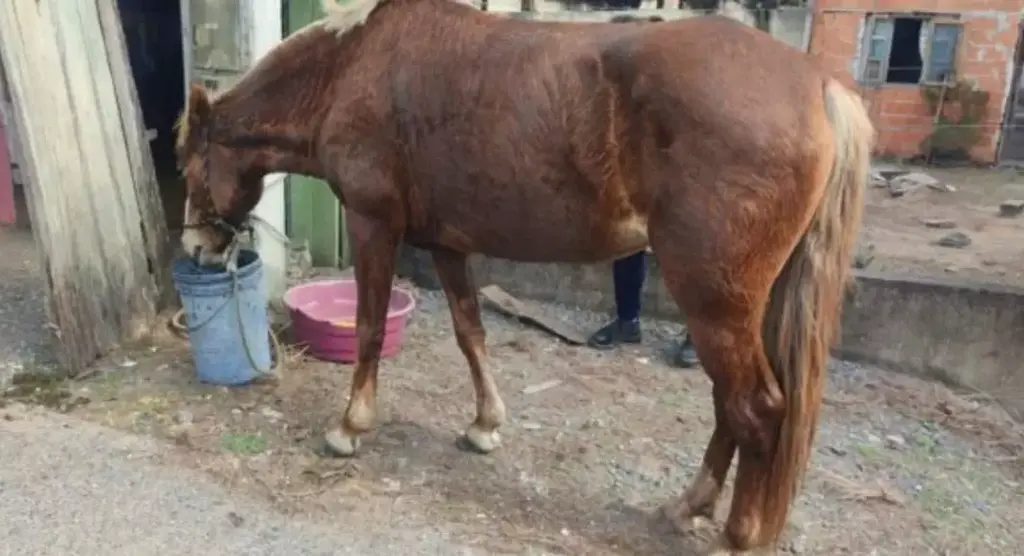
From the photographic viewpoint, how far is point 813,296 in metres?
2.84

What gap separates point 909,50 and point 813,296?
7.84 meters

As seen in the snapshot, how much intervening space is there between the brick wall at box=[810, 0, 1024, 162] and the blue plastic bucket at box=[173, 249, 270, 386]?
6827 millimetres

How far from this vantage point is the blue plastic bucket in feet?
13.6

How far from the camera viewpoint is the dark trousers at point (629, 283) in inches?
192

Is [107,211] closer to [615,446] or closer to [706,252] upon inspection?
[615,446]

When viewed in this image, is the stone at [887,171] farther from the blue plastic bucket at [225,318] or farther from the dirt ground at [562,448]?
the blue plastic bucket at [225,318]

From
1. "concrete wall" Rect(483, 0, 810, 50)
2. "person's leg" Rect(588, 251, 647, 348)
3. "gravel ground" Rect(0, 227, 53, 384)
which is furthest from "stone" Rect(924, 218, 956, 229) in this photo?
"gravel ground" Rect(0, 227, 53, 384)

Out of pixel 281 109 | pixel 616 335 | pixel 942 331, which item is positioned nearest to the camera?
pixel 281 109

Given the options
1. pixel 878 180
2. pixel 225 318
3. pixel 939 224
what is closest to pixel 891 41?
pixel 878 180

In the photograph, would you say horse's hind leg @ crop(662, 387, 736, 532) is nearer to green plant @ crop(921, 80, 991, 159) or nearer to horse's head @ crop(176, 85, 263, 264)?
horse's head @ crop(176, 85, 263, 264)

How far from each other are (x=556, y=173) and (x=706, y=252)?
0.57m

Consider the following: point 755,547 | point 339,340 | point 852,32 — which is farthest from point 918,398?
point 852,32

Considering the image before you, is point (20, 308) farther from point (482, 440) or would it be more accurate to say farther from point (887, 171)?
point (887, 171)

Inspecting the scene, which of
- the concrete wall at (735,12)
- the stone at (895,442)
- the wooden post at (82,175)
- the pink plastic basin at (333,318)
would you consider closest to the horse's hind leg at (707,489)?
the stone at (895,442)
